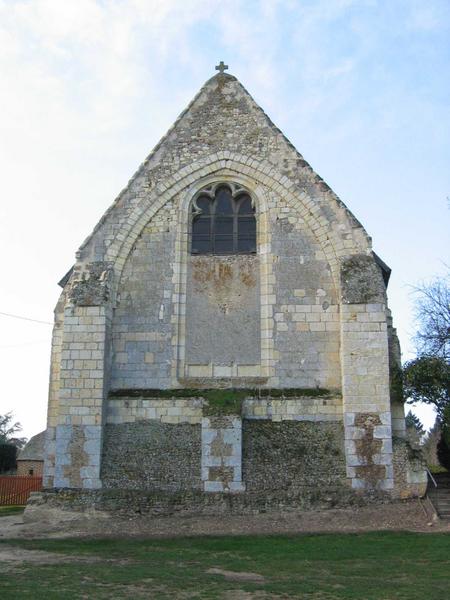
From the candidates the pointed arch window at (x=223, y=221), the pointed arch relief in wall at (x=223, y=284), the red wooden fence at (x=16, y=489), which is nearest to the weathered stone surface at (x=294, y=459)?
the pointed arch relief in wall at (x=223, y=284)

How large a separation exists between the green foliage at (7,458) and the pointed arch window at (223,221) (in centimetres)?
2623

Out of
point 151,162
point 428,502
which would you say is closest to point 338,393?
point 428,502

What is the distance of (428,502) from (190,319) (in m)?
6.76

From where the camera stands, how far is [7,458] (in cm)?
3875

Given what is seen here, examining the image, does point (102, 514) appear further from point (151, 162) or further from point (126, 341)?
point (151, 162)

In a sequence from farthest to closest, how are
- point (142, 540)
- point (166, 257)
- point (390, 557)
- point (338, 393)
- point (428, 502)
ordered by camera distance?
point (166, 257), point (338, 393), point (428, 502), point (142, 540), point (390, 557)

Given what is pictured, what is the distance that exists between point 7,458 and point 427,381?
29267 millimetres

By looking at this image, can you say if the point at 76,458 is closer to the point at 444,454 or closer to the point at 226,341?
the point at 226,341

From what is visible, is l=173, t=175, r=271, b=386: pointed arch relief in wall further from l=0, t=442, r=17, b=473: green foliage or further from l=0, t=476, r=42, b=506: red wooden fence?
l=0, t=442, r=17, b=473: green foliage

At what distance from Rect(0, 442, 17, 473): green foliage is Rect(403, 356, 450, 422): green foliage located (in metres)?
28.7

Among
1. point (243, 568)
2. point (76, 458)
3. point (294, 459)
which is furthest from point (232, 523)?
point (243, 568)

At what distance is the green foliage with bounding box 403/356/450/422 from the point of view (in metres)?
15.9

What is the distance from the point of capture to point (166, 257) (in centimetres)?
1708

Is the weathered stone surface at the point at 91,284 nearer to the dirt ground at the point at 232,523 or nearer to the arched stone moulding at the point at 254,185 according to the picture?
the arched stone moulding at the point at 254,185
